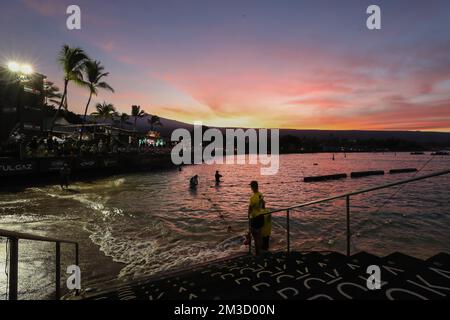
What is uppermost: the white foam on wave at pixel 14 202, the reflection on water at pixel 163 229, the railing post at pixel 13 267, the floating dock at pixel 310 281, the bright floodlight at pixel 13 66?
the bright floodlight at pixel 13 66

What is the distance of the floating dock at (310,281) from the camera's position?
10.9 feet

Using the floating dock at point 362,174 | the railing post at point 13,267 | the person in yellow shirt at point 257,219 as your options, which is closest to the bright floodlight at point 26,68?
the person in yellow shirt at point 257,219

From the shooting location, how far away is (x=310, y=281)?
3.97 meters

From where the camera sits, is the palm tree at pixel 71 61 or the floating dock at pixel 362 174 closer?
the palm tree at pixel 71 61

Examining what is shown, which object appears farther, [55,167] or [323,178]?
[323,178]

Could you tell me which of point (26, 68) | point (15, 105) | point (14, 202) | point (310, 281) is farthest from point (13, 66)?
point (310, 281)

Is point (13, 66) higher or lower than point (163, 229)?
higher

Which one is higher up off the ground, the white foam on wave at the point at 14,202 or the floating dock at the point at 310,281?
the floating dock at the point at 310,281

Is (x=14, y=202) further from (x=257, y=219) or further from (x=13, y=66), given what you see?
(x=13, y=66)

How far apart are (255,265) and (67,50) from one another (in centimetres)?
3564

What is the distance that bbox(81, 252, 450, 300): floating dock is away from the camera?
333 cm

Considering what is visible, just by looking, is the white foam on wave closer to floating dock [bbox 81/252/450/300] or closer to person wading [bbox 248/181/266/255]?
floating dock [bbox 81/252/450/300]

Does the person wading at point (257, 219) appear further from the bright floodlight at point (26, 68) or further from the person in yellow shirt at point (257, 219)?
the bright floodlight at point (26, 68)

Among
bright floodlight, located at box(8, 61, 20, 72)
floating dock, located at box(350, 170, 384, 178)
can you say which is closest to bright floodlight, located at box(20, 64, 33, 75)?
bright floodlight, located at box(8, 61, 20, 72)
